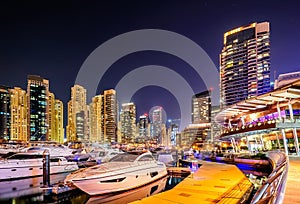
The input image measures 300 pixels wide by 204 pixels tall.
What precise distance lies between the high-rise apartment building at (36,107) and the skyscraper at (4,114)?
10057mm

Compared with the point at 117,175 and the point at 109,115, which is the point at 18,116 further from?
the point at 117,175

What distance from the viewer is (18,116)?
431 feet

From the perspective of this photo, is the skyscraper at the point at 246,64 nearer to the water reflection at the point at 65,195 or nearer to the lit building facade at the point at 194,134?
the lit building facade at the point at 194,134

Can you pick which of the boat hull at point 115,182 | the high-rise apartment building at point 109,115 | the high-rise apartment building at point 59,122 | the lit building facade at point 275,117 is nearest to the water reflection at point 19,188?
the boat hull at point 115,182

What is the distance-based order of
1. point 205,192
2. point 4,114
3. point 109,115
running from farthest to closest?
point 109,115 < point 4,114 < point 205,192

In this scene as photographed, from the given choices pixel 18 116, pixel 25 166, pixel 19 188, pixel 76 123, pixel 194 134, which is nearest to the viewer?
pixel 19 188

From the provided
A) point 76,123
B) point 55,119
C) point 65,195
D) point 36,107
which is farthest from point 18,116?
point 65,195

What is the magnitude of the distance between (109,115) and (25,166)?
16021 cm

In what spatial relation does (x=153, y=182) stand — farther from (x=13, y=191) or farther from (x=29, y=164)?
(x=29, y=164)

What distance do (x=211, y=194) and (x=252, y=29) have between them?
148 meters

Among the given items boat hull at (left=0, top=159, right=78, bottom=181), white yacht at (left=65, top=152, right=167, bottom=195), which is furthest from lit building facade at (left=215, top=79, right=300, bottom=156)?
boat hull at (left=0, top=159, right=78, bottom=181)

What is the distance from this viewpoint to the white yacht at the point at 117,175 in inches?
556

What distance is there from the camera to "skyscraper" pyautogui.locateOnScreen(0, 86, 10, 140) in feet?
398

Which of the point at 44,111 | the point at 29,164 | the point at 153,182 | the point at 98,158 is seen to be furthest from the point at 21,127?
the point at 153,182
